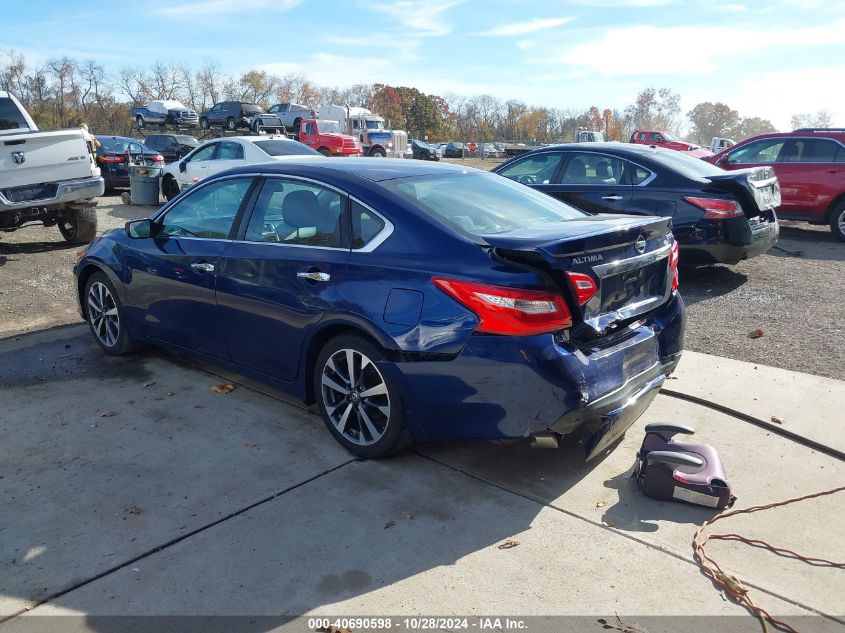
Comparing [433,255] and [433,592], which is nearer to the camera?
[433,592]

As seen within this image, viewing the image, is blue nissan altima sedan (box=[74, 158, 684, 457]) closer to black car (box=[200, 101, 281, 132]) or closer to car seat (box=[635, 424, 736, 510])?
car seat (box=[635, 424, 736, 510])

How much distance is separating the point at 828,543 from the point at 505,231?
217 centimetres

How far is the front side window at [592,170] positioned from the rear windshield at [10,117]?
7.82 meters

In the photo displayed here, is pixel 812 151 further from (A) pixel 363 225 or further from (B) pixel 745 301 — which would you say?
(A) pixel 363 225

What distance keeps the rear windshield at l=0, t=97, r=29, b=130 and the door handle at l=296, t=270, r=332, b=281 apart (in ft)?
27.5

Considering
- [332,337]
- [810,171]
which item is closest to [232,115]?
[810,171]

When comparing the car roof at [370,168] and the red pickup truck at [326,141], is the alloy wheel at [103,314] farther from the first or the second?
the red pickup truck at [326,141]

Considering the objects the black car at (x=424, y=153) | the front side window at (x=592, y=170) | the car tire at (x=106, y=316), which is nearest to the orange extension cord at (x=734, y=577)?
the car tire at (x=106, y=316)

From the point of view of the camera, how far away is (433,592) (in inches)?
115

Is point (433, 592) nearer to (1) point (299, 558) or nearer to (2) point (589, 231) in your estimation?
(1) point (299, 558)

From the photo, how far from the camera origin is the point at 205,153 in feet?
50.0

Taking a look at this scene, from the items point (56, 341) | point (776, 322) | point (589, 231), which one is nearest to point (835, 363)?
point (776, 322)

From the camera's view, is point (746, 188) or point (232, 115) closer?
point (746, 188)

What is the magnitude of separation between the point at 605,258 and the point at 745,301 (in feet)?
16.1
